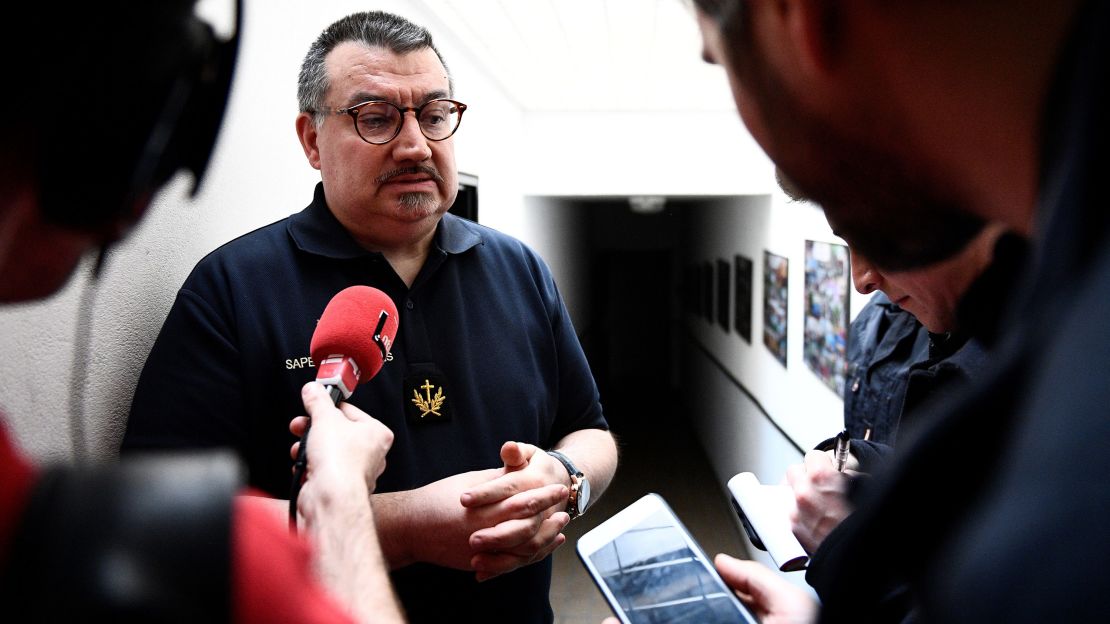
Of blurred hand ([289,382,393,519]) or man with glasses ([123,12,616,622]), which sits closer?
blurred hand ([289,382,393,519])

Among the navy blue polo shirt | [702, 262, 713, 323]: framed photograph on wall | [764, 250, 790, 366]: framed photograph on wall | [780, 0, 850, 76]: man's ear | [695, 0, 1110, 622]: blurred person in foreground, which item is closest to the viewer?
[695, 0, 1110, 622]: blurred person in foreground

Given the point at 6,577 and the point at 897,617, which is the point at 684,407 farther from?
the point at 6,577

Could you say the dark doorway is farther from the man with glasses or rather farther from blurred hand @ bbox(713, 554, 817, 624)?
blurred hand @ bbox(713, 554, 817, 624)

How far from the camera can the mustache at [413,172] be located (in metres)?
1.50

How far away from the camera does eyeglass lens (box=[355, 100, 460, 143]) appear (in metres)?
1.52

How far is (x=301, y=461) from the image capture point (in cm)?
90

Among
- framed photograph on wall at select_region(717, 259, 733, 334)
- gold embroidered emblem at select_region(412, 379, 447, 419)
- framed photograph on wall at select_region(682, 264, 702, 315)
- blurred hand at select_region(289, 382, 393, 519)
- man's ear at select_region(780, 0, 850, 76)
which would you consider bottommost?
framed photograph on wall at select_region(682, 264, 702, 315)

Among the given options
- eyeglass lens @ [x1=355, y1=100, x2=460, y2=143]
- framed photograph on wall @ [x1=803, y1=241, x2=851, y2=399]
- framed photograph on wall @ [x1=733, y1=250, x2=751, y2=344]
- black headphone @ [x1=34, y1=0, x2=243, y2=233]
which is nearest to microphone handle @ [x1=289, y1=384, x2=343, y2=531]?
black headphone @ [x1=34, y1=0, x2=243, y2=233]

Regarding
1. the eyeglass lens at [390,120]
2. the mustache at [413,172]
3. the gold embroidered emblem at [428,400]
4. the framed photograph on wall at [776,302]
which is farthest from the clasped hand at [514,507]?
the framed photograph on wall at [776,302]

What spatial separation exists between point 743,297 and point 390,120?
4936 mm

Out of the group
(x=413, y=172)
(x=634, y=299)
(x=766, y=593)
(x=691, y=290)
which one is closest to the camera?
(x=766, y=593)

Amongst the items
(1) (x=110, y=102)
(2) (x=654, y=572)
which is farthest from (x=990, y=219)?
(2) (x=654, y=572)

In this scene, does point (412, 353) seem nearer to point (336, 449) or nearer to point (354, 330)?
point (354, 330)

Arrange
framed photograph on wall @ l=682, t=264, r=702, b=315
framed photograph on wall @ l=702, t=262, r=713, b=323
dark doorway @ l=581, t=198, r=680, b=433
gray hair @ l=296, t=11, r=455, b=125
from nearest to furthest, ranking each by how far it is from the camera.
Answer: gray hair @ l=296, t=11, r=455, b=125 < framed photograph on wall @ l=702, t=262, r=713, b=323 < framed photograph on wall @ l=682, t=264, r=702, b=315 < dark doorway @ l=581, t=198, r=680, b=433
